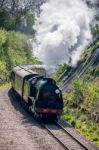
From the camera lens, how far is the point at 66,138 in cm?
1905

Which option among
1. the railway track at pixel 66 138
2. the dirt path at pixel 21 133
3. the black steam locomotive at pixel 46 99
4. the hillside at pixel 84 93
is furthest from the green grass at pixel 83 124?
the dirt path at pixel 21 133

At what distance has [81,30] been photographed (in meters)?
33.7

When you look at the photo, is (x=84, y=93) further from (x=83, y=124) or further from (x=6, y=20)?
(x=6, y=20)

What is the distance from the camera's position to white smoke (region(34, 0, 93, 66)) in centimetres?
3247

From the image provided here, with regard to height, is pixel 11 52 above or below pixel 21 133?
above

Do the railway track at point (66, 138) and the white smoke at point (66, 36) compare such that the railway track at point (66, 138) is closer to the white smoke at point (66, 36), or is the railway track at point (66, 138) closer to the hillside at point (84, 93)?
the hillside at point (84, 93)

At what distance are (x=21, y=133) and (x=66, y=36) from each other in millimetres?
15106

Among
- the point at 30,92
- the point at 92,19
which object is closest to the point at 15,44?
the point at 92,19

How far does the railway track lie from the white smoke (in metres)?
10.9

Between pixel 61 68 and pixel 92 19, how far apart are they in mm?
5632

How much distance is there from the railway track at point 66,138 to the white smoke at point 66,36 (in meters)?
10.9

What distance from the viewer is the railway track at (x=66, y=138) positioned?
17.4 m

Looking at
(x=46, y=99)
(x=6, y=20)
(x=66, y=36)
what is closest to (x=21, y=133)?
(x=46, y=99)

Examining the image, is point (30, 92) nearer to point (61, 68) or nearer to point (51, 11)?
point (61, 68)
